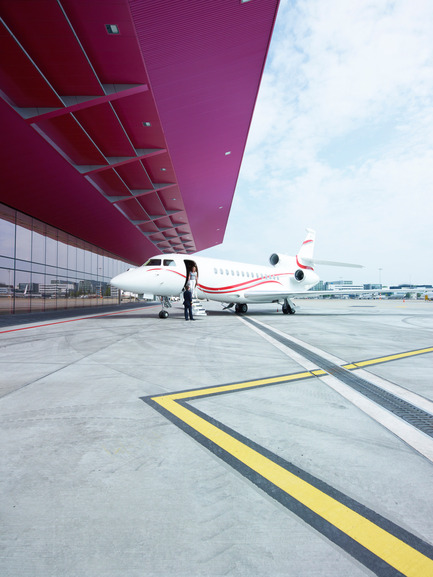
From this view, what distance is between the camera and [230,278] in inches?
664

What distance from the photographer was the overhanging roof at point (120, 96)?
793cm

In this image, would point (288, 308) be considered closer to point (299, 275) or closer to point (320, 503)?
point (299, 275)

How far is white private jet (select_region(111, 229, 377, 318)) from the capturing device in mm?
13609

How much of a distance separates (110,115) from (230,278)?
29.5 ft

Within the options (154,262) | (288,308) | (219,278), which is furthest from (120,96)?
(288,308)

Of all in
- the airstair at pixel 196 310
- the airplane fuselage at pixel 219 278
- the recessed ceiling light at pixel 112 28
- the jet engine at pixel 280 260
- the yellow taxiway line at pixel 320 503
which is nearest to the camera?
the yellow taxiway line at pixel 320 503

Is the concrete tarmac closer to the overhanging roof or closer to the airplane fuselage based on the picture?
the overhanging roof

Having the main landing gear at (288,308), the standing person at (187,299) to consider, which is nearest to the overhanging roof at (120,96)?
the standing person at (187,299)

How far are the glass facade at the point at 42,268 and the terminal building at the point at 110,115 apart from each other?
114mm

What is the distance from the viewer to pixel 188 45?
355 inches

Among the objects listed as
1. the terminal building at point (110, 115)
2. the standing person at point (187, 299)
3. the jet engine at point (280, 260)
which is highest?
the terminal building at point (110, 115)

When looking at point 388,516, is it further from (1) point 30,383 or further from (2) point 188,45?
(2) point 188,45

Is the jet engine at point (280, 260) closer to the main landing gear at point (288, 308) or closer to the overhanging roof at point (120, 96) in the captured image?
the main landing gear at point (288, 308)

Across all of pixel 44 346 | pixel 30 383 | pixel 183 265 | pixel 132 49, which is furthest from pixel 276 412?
pixel 183 265
